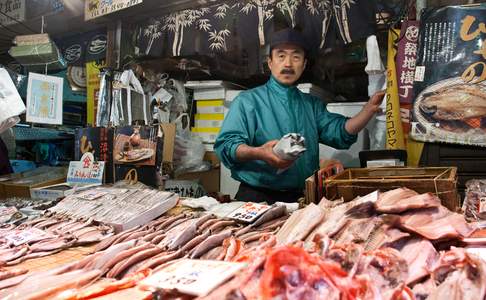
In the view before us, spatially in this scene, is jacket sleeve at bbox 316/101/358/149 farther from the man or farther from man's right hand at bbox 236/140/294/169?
man's right hand at bbox 236/140/294/169

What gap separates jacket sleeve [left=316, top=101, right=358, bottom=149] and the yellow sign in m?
4.26

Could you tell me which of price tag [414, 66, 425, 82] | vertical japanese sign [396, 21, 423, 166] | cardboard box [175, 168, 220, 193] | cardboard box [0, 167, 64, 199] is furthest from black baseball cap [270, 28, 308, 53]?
cardboard box [0, 167, 64, 199]

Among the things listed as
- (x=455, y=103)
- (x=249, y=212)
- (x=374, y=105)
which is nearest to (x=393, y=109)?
(x=374, y=105)

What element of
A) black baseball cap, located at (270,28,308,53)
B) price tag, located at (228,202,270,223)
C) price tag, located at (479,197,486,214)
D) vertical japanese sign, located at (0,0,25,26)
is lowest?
price tag, located at (228,202,270,223)

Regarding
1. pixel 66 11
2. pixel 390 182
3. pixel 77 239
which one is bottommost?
Result: pixel 77 239

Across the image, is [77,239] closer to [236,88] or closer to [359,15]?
[359,15]

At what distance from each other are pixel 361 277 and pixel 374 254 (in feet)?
0.87

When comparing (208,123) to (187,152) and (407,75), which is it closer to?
(187,152)

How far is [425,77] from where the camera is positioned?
4297mm

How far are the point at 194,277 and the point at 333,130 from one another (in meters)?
3.44

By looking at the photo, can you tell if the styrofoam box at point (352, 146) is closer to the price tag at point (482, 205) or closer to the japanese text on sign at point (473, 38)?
the japanese text on sign at point (473, 38)

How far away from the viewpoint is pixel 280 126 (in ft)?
15.2

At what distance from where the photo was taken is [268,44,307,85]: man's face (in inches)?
179

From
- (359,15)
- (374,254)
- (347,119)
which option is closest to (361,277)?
(374,254)
